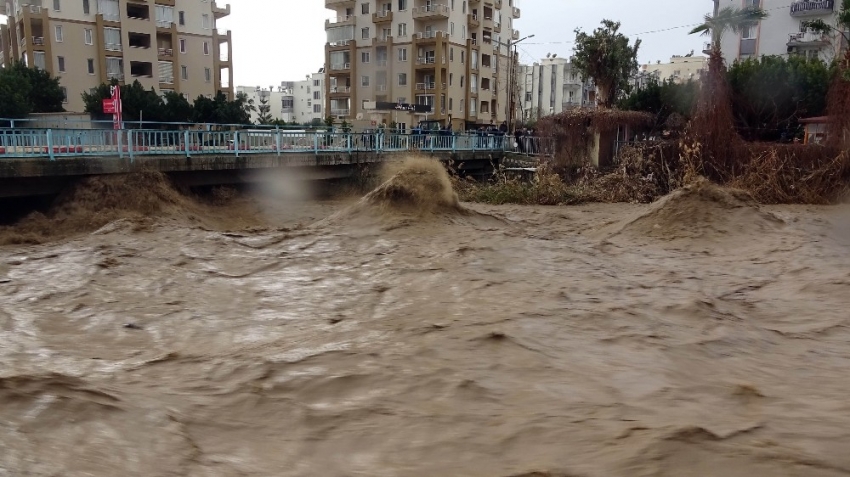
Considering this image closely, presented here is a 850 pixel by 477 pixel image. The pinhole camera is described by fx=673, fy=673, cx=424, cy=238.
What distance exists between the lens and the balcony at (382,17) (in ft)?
186

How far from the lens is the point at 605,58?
32219 millimetres

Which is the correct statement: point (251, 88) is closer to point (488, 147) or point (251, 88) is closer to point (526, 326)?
point (488, 147)

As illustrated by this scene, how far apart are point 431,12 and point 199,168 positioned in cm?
3938

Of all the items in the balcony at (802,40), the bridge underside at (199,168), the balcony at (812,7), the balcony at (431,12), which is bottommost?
the bridge underside at (199,168)

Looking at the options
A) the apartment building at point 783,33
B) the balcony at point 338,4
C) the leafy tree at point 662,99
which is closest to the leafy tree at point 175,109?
the balcony at point 338,4

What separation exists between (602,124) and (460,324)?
19655 millimetres

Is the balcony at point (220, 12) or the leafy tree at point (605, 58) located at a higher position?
the balcony at point (220, 12)

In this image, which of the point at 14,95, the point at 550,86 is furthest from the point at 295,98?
the point at 14,95

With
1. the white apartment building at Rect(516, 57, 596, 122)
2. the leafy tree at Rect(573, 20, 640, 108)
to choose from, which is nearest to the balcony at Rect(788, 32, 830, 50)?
the leafy tree at Rect(573, 20, 640, 108)

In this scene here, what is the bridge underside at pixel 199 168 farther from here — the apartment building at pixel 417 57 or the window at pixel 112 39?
the window at pixel 112 39

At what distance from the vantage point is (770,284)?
905cm

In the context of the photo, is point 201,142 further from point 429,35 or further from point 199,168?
Result: point 429,35

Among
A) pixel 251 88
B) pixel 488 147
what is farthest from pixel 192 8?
pixel 251 88

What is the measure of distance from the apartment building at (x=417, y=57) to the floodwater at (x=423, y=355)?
42810 mm
